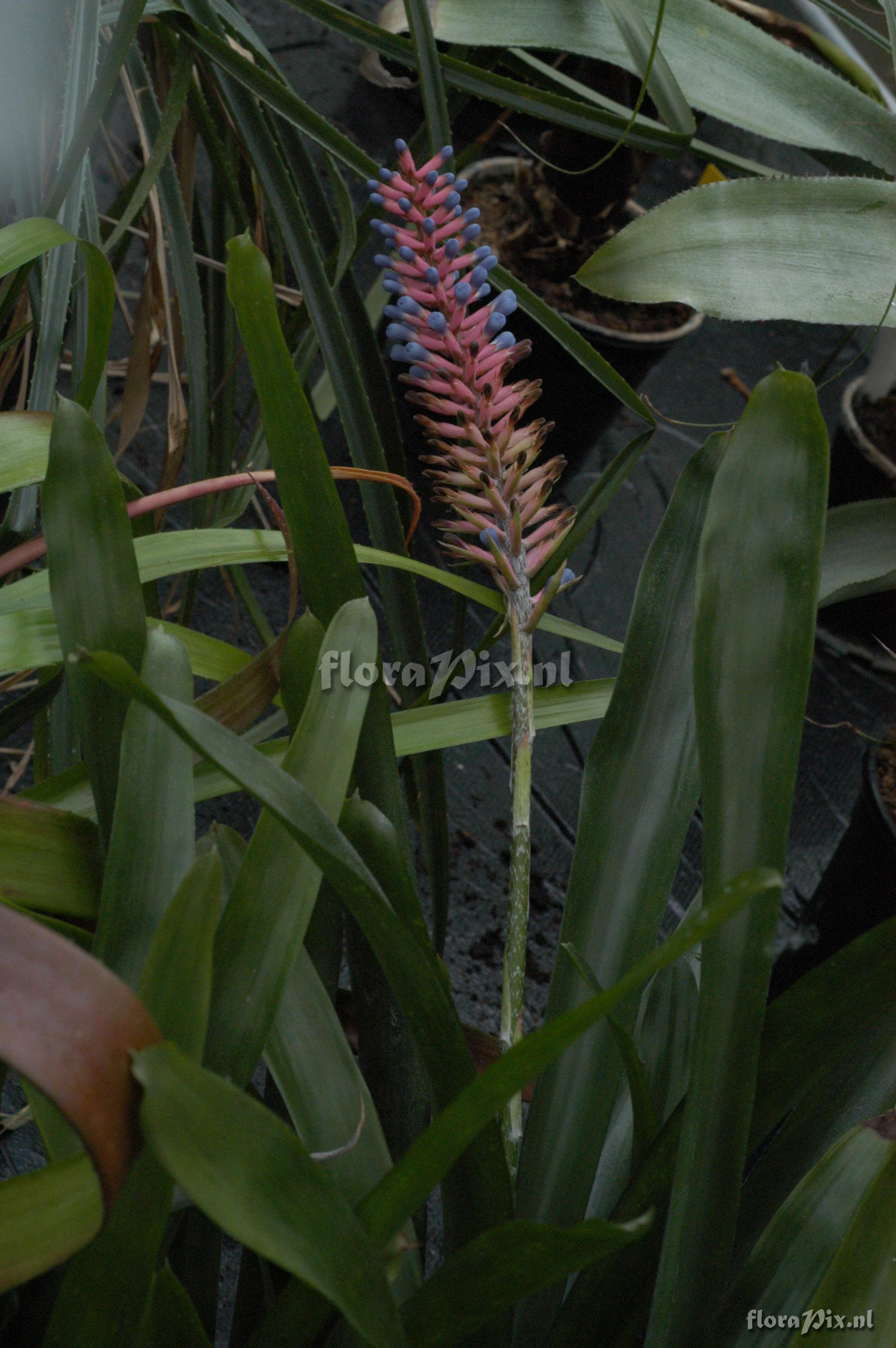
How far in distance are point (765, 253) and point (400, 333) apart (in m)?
0.31

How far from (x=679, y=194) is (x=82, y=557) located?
1.37ft

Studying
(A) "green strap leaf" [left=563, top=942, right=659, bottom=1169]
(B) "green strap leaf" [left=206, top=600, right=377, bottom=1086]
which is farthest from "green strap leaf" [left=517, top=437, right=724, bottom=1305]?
(B) "green strap leaf" [left=206, top=600, right=377, bottom=1086]

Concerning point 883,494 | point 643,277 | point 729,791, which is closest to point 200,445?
Result: point 643,277

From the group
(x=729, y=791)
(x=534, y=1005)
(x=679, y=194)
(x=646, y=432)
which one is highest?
(x=679, y=194)

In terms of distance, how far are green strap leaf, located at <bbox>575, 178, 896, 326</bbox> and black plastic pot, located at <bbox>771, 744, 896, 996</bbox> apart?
436mm

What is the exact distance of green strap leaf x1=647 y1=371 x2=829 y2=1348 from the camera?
1.13 ft

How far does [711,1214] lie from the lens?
1.21 feet

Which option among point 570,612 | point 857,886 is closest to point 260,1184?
point 857,886

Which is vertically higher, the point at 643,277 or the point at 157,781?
the point at 643,277

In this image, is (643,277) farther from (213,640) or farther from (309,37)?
(309,37)

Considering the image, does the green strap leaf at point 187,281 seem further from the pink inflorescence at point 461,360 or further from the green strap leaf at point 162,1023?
the green strap leaf at point 162,1023

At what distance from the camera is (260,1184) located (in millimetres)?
279

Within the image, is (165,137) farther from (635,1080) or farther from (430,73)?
(635,1080)

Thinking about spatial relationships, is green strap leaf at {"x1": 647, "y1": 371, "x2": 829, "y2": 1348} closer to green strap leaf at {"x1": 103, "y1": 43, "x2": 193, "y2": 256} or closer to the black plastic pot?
green strap leaf at {"x1": 103, "y1": 43, "x2": 193, "y2": 256}
